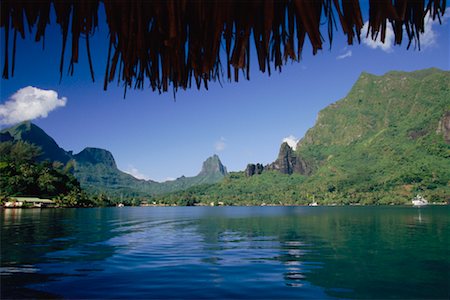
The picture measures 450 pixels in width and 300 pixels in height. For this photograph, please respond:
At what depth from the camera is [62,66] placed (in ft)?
6.95

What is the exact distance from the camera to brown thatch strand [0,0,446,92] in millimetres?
1978

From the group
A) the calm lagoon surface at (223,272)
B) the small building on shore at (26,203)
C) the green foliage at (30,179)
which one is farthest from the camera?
the green foliage at (30,179)

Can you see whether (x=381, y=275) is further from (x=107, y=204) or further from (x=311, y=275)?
(x=107, y=204)

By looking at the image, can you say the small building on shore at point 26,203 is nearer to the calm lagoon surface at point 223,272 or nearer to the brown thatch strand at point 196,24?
the calm lagoon surface at point 223,272

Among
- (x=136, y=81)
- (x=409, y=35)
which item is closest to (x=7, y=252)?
(x=136, y=81)

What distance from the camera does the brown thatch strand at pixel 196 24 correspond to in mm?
1978

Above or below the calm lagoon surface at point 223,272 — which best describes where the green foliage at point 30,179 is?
above

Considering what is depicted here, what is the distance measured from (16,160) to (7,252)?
362ft

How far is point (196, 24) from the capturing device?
90.4 inches

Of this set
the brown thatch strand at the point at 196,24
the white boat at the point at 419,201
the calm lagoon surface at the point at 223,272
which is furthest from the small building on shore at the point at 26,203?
the white boat at the point at 419,201

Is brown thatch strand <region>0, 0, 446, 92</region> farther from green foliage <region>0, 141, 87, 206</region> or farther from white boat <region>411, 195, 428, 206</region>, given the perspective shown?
white boat <region>411, 195, 428, 206</region>

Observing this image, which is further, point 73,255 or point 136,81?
point 73,255

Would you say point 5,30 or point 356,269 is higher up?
point 5,30

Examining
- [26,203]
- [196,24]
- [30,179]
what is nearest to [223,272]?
[196,24]
